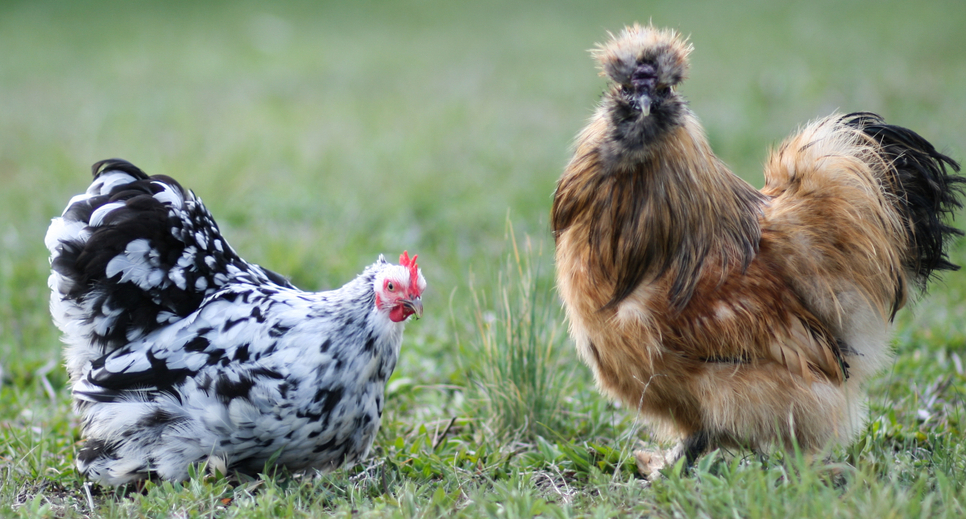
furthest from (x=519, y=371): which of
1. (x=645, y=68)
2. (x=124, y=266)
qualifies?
(x=124, y=266)

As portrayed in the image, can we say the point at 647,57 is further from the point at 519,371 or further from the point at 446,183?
the point at 446,183

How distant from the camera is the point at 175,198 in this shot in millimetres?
3262

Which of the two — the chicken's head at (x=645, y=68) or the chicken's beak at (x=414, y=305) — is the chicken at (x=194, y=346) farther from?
the chicken's head at (x=645, y=68)

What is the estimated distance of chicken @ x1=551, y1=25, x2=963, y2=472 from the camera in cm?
271

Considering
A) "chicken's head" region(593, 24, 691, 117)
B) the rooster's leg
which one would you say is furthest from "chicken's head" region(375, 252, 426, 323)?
the rooster's leg

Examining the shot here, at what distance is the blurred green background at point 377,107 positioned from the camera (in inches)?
246

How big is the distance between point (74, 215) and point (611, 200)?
7.85 ft

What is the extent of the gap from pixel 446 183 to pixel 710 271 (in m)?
5.09

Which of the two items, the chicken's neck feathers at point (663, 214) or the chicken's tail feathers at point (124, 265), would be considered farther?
the chicken's tail feathers at point (124, 265)

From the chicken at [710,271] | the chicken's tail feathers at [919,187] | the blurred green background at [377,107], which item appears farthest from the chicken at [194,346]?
the chicken's tail feathers at [919,187]

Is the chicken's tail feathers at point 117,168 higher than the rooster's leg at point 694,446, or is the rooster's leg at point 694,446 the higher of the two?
the chicken's tail feathers at point 117,168

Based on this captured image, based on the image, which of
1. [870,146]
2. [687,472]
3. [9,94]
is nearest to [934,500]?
[687,472]

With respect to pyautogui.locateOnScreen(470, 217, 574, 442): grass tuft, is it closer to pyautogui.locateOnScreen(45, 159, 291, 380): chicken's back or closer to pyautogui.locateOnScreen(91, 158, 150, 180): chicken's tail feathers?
pyautogui.locateOnScreen(45, 159, 291, 380): chicken's back

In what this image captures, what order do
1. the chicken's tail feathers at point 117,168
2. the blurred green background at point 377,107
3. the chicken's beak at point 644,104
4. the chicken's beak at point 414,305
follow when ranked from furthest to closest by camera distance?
1. the blurred green background at point 377,107
2. the chicken's tail feathers at point 117,168
3. the chicken's beak at point 414,305
4. the chicken's beak at point 644,104
